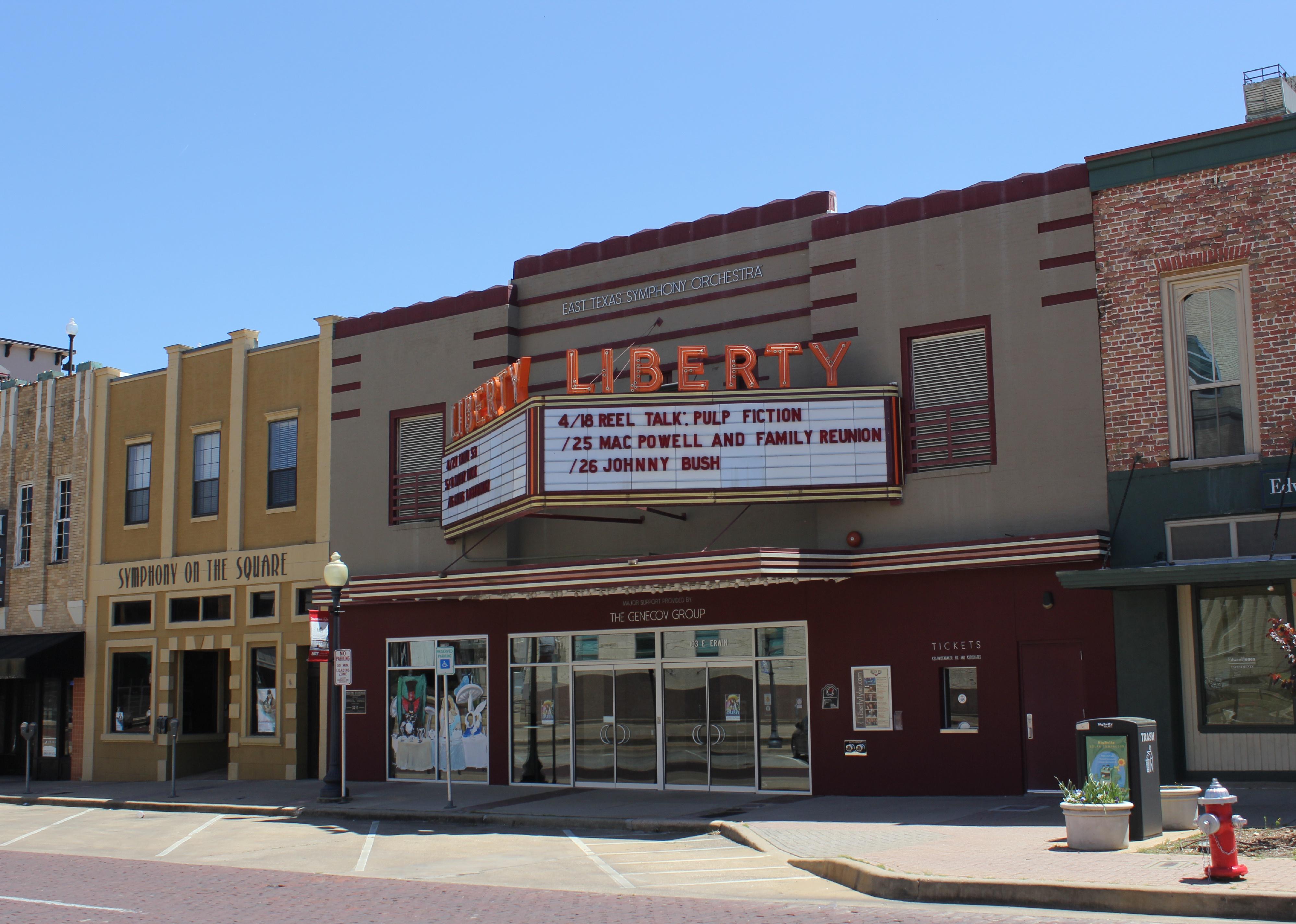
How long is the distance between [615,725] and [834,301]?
27.2 feet

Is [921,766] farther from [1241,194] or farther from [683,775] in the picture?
[1241,194]

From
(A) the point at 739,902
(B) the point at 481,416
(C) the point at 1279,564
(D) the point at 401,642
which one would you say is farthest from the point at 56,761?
(C) the point at 1279,564

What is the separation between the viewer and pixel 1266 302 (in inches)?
686

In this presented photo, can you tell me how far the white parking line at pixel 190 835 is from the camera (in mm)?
17859

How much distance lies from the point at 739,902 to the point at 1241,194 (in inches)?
476

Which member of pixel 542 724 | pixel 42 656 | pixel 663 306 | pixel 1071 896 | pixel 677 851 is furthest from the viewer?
pixel 42 656

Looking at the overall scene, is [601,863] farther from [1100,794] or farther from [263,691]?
[263,691]

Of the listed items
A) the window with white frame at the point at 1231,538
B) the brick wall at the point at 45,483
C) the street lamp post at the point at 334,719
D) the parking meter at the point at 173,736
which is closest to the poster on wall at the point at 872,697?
the window with white frame at the point at 1231,538

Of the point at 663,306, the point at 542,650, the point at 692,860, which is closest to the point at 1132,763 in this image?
the point at 692,860

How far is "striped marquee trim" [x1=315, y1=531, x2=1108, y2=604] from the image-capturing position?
1820cm

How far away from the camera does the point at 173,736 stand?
25875mm

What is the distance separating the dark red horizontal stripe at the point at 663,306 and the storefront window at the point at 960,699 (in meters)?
6.89

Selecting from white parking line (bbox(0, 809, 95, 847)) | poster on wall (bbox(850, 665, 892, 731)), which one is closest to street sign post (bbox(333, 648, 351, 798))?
white parking line (bbox(0, 809, 95, 847))

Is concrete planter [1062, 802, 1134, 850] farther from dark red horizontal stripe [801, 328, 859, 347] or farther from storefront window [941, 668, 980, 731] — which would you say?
dark red horizontal stripe [801, 328, 859, 347]
